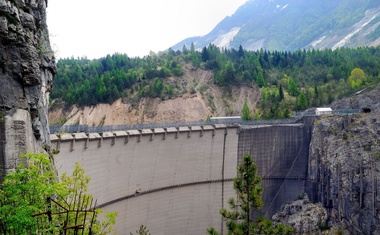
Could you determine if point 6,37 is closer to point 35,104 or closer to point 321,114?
point 35,104

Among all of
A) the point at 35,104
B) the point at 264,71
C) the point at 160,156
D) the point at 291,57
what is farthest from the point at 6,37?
the point at 291,57

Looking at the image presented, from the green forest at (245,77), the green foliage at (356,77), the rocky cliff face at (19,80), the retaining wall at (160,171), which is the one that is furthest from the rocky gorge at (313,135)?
the green foliage at (356,77)

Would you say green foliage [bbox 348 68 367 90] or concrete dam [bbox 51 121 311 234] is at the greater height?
green foliage [bbox 348 68 367 90]

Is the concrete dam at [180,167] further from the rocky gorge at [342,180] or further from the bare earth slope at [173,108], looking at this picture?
the bare earth slope at [173,108]

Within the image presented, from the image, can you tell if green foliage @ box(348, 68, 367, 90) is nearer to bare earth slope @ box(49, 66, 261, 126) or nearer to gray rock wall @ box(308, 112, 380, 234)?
bare earth slope @ box(49, 66, 261, 126)

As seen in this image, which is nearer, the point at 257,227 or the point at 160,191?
the point at 257,227

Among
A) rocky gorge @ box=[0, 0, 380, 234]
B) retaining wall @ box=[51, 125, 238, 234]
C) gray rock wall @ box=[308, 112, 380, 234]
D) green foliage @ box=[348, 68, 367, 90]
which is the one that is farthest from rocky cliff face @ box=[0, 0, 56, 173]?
green foliage @ box=[348, 68, 367, 90]

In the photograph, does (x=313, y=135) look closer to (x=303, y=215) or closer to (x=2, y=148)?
(x=303, y=215)

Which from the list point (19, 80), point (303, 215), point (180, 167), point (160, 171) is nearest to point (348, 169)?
point (303, 215)
